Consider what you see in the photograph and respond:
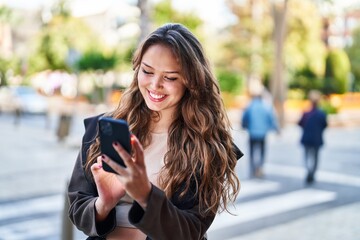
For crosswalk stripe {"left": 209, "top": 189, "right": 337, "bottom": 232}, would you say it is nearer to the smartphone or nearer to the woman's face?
the woman's face

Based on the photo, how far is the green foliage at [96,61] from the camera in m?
26.2

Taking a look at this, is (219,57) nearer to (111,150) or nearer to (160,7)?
(160,7)

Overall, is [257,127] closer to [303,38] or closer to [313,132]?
[313,132]

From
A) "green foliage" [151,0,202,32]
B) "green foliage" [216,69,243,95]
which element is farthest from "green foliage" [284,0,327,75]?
"green foliage" [151,0,202,32]

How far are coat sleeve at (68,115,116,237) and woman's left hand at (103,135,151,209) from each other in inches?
12.2

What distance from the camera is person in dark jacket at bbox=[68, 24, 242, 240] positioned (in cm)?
151

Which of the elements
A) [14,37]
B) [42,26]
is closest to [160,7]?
[42,26]

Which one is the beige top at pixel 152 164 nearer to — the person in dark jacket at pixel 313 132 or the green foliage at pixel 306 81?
the person in dark jacket at pixel 313 132

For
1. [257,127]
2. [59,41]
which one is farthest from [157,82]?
[59,41]

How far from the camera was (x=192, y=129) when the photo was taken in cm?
162

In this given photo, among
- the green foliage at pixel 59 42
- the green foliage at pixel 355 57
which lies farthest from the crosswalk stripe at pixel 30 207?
the green foliage at pixel 355 57

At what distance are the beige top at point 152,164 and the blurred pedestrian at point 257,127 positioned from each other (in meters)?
8.14

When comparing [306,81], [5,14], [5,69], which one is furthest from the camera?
[306,81]

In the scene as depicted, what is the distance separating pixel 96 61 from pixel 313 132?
59.9 ft
